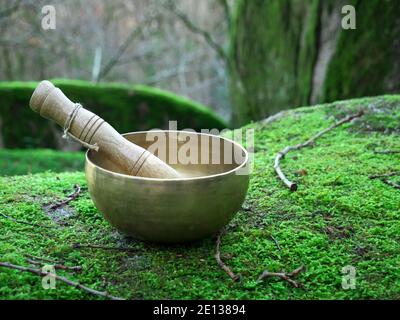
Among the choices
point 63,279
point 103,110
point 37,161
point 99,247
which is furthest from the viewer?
point 103,110

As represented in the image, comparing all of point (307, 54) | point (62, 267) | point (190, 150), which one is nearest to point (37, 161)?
point (307, 54)

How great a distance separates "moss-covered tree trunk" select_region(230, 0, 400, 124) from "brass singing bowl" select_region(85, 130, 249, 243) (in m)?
3.91

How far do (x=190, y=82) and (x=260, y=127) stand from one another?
9.12 metres

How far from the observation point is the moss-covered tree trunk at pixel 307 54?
5.14 meters

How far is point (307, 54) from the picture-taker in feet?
19.4

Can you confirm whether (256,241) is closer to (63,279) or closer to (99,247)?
(99,247)

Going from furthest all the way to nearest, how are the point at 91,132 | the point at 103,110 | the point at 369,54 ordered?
the point at 103,110, the point at 369,54, the point at 91,132

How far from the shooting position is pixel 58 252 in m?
1.88

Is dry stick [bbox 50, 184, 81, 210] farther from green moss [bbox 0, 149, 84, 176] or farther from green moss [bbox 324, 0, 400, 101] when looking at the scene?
green moss [bbox 324, 0, 400, 101]

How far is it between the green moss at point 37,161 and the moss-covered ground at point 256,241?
298 cm

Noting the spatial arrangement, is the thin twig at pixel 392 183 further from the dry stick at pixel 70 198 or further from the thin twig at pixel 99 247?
the dry stick at pixel 70 198

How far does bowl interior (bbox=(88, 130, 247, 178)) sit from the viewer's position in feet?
7.54

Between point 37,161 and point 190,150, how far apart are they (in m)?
3.87

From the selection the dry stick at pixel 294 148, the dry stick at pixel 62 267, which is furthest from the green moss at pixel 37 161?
the dry stick at pixel 62 267
